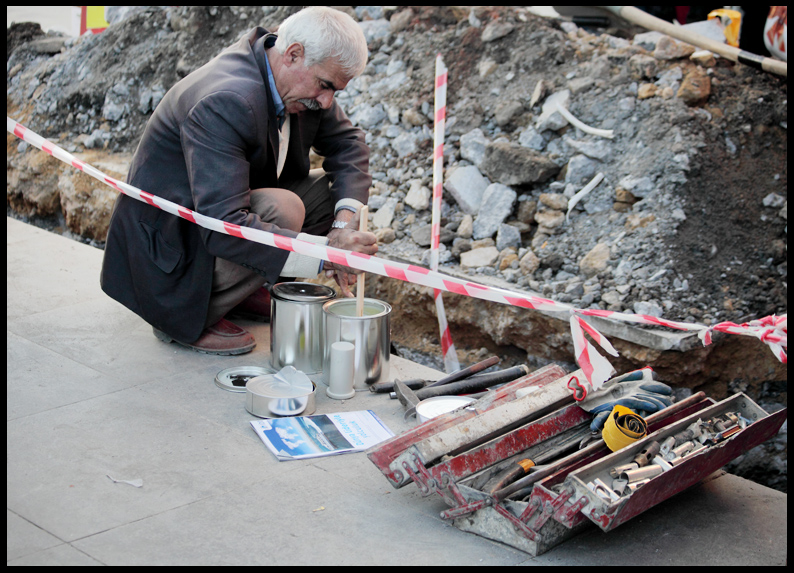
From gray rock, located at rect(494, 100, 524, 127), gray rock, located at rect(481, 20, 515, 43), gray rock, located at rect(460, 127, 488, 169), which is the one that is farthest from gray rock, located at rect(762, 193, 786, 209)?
gray rock, located at rect(481, 20, 515, 43)

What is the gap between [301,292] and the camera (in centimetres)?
350

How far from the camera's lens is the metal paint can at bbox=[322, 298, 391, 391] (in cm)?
320

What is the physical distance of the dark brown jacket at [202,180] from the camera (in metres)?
3.08

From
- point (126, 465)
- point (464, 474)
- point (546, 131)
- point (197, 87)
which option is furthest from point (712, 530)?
point (546, 131)

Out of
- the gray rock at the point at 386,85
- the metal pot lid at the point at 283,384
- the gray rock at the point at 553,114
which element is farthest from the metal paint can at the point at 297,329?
the gray rock at the point at 386,85

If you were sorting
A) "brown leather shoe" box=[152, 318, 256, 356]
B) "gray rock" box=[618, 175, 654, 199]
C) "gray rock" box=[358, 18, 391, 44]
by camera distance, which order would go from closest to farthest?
"brown leather shoe" box=[152, 318, 256, 356]
"gray rock" box=[618, 175, 654, 199]
"gray rock" box=[358, 18, 391, 44]

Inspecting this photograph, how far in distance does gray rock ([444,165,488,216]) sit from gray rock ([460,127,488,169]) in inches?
3.4

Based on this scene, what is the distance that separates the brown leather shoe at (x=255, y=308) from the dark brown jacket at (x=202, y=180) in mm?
530

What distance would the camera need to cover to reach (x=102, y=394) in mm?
3086

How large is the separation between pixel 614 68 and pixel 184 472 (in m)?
4.26

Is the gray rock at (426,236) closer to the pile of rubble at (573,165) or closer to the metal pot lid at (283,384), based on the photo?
the pile of rubble at (573,165)

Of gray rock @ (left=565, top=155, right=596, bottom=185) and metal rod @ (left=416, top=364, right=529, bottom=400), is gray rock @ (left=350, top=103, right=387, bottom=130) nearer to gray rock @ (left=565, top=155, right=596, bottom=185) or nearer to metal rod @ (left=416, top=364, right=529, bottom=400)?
gray rock @ (left=565, top=155, right=596, bottom=185)

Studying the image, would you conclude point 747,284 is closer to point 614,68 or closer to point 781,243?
point 781,243

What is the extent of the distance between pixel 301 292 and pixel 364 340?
1.48 feet
